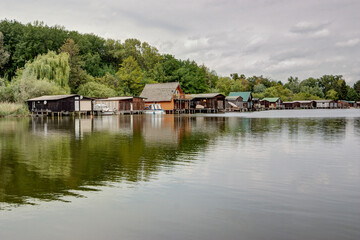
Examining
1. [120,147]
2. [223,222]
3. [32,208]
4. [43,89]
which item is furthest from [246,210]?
[43,89]

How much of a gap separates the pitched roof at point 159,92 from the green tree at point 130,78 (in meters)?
5.04

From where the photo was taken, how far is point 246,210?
7242 mm

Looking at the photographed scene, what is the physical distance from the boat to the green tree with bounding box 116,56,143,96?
19044mm

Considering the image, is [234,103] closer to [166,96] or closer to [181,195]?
[166,96]

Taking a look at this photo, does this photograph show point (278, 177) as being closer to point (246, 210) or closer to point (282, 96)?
point (246, 210)

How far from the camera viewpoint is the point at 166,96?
271 ft

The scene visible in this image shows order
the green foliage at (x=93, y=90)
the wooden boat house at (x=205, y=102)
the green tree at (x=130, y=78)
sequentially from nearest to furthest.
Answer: the green foliage at (x=93, y=90)
the green tree at (x=130, y=78)
the wooden boat house at (x=205, y=102)

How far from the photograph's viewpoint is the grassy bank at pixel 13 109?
5660 centimetres

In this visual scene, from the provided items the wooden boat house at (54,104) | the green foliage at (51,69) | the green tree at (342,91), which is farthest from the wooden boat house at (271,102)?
the wooden boat house at (54,104)

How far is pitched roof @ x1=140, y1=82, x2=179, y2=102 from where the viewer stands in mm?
82562

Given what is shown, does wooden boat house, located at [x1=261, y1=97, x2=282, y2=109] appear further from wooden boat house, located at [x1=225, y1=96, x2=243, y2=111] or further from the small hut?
the small hut

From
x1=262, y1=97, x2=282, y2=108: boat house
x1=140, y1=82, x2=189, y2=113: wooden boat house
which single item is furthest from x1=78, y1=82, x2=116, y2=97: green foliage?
x1=262, y1=97, x2=282, y2=108: boat house

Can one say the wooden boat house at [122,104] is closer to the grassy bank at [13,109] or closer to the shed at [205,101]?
the grassy bank at [13,109]

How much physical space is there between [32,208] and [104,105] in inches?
2585
